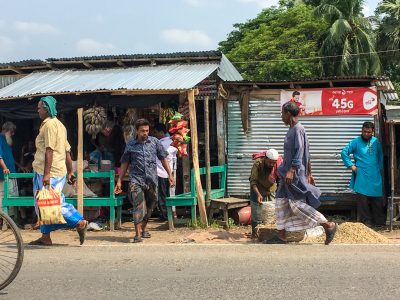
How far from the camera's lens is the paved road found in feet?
15.2

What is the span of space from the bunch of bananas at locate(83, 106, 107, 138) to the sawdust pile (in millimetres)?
4237

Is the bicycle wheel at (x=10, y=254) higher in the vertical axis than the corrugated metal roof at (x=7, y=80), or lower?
lower

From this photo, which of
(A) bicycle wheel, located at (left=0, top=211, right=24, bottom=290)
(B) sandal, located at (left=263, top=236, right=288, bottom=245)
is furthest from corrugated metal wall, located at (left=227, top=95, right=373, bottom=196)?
(A) bicycle wheel, located at (left=0, top=211, right=24, bottom=290)

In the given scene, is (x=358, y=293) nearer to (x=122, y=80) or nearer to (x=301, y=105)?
(x=301, y=105)

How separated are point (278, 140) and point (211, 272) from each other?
16.5 ft

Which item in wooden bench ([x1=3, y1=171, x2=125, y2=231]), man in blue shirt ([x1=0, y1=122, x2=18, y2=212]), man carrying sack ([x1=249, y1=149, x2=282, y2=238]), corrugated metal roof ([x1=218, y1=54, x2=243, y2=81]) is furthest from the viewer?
corrugated metal roof ([x1=218, y1=54, x2=243, y2=81])

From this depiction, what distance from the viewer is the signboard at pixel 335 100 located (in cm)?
958

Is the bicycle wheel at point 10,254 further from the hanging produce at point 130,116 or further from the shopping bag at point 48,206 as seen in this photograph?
the hanging produce at point 130,116

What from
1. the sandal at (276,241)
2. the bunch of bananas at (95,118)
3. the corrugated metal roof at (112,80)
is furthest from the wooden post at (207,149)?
the sandal at (276,241)

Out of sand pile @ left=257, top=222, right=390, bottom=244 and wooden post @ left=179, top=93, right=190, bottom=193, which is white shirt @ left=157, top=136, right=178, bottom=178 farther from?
sand pile @ left=257, top=222, right=390, bottom=244

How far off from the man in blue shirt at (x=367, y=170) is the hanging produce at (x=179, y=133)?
2.77 meters

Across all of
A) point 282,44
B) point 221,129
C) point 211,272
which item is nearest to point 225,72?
point 221,129

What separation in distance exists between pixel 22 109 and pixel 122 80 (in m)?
1.98

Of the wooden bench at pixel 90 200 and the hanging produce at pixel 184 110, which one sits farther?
the hanging produce at pixel 184 110
